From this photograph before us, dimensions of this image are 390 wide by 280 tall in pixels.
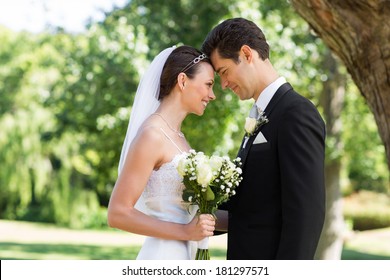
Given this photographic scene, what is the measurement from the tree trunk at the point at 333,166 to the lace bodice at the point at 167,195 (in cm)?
1046

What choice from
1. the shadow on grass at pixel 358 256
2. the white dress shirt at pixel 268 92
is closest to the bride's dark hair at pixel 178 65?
the white dress shirt at pixel 268 92

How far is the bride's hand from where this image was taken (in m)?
3.31

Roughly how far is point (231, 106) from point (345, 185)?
1859 cm

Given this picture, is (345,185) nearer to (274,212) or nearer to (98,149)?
(98,149)

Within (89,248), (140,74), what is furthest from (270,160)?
(89,248)

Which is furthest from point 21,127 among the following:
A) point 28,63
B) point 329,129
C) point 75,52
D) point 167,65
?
point 167,65

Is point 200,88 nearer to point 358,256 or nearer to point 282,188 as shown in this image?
point 282,188

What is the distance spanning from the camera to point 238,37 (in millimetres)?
3316

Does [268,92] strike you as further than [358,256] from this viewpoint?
No

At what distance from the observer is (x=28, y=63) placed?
51.0 ft

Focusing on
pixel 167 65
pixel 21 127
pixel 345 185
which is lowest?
pixel 345 185

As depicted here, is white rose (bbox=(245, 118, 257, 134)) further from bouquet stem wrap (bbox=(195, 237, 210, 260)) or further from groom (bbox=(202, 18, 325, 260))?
bouquet stem wrap (bbox=(195, 237, 210, 260))

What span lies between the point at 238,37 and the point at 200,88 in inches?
15.9

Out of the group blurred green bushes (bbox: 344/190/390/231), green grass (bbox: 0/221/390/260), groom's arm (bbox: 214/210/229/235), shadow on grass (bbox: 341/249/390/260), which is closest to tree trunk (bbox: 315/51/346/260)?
green grass (bbox: 0/221/390/260)
